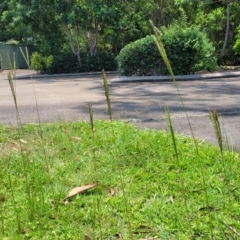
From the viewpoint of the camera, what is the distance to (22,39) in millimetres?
32969

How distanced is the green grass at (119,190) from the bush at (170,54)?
10.8 m

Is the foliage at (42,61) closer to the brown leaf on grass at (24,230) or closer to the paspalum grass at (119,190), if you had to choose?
the paspalum grass at (119,190)

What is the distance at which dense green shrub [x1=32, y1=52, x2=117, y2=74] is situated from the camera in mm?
21062

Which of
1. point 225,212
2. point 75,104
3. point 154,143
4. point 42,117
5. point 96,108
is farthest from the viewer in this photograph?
point 75,104

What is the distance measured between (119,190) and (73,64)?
63.7ft

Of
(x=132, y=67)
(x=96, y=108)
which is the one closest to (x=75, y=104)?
(x=96, y=108)

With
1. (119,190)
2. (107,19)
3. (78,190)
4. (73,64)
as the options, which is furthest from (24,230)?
(73,64)

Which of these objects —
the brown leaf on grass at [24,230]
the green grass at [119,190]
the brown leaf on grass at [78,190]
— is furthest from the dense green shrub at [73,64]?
the brown leaf on grass at [24,230]

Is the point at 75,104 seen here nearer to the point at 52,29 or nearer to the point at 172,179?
the point at 172,179

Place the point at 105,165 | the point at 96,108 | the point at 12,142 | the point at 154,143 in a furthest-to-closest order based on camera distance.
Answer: the point at 96,108
the point at 12,142
the point at 154,143
the point at 105,165

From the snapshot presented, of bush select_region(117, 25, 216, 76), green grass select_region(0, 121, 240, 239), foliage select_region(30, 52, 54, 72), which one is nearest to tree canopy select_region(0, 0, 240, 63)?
foliage select_region(30, 52, 54, 72)

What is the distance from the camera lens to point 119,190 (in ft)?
7.29

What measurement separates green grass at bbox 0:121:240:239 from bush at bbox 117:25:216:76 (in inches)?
427

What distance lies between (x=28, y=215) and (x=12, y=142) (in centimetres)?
141
